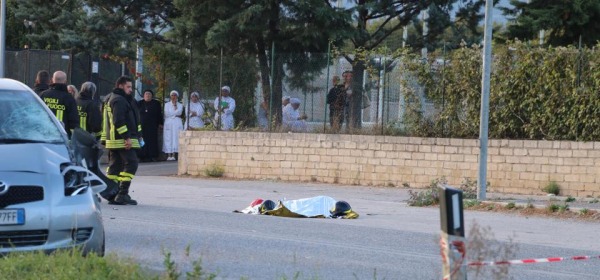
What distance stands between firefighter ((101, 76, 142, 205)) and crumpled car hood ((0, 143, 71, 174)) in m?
6.06

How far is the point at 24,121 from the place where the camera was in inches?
419

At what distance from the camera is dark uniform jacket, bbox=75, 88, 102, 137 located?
58.4ft

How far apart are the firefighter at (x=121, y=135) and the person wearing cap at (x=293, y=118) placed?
25.7ft

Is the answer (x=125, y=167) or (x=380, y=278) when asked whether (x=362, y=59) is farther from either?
(x=380, y=278)

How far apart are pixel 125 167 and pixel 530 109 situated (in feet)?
25.8

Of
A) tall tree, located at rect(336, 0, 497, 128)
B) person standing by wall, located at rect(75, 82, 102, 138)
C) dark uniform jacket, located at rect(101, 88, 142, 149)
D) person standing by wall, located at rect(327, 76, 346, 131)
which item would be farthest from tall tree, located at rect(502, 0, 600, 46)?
dark uniform jacket, located at rect(101, 88, 142, 149)

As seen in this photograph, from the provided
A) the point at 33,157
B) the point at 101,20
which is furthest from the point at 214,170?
the point at 33,157

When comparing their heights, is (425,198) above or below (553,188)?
below

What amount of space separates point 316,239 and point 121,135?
4.29 m

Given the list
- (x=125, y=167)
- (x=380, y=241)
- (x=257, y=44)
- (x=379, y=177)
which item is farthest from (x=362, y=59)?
(x=380, y=241)

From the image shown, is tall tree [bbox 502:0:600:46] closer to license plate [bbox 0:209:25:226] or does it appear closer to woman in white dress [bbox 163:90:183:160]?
woman in white dress [bbox 163:90:183:160]

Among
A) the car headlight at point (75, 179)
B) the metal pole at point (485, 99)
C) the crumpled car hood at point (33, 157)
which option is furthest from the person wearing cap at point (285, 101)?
the car headlight at point (75, 179)

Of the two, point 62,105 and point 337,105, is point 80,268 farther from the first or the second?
point 337,105

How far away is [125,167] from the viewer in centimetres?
1650
